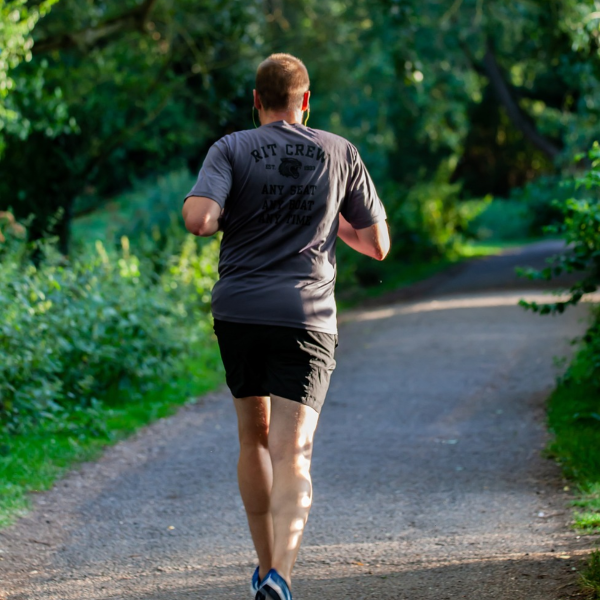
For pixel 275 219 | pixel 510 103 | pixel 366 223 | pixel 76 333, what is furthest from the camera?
pixel 510 103

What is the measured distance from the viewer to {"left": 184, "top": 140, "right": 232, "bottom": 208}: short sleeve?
120 inches

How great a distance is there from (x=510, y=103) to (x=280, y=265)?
20433 mm

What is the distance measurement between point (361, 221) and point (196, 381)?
18.4 feet

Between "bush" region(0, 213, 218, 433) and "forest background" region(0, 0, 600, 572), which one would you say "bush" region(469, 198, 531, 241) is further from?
"bush" region(0, 213, 218, 433)

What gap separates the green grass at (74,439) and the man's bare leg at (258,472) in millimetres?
1959

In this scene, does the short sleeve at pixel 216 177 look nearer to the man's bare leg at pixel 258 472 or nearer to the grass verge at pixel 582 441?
the man's bare leg at pixel 258 472

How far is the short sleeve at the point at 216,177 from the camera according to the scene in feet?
9.98

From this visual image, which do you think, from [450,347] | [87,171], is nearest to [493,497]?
[450,347]

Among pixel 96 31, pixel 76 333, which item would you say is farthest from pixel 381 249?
pixel 96 31

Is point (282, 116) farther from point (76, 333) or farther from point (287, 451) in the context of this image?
point (76, 333)

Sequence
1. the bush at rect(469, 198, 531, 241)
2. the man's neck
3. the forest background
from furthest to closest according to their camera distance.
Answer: the bush at rect(469, 198, 531, 241)
the forest background
the man's neck

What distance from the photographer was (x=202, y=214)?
3025mm

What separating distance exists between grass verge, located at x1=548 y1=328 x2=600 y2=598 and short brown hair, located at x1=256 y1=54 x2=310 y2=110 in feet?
7.26

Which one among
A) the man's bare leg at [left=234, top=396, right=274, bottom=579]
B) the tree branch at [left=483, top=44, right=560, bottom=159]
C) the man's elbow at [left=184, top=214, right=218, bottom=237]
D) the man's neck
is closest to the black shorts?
the man's bare leg at [left=234, top=396, right=274, bottom=579]
